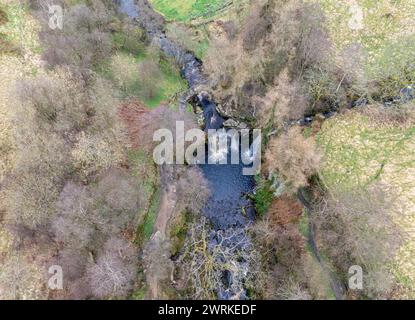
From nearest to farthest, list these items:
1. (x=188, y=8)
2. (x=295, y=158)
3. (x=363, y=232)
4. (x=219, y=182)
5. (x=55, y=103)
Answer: (x=363, y=232), (x=295, y=158), (x=55, y=103), (x=219, y=182), (x=188, y=8)

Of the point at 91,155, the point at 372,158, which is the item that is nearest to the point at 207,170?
the point at 91,155

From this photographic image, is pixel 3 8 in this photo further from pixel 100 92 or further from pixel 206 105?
pixel 206 105

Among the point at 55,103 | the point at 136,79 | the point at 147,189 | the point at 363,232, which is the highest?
the point at 136,79

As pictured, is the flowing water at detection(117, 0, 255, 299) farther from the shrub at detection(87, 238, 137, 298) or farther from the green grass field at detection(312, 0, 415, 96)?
the green grass field at detection(312, 0, 415, 96)

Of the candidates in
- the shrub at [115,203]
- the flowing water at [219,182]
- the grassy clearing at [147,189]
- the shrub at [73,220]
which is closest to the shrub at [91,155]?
the shrub at [115,203]

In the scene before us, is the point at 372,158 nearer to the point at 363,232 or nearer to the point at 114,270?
the point at 363,232

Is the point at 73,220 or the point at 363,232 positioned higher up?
the point at 73,220

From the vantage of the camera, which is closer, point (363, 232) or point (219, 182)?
point (363, 232)

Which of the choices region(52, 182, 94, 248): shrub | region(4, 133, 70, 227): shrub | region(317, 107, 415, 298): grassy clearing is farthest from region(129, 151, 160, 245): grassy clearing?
region(317, 107, 415, 298): grassy clearing

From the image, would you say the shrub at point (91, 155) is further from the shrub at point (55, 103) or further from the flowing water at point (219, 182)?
the flowing water at point (219, 182)
